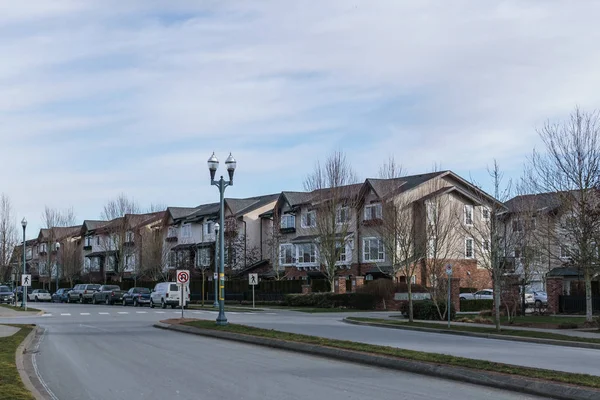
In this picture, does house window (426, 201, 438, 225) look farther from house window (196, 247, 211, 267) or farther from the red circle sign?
house window (196, 247, 211, 267)

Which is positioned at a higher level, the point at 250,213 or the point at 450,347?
the point at 250,213

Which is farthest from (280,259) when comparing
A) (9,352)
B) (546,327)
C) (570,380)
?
(570,380)

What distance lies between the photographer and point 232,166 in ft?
85.4

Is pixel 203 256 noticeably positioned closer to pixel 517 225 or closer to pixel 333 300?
pixel 333 300

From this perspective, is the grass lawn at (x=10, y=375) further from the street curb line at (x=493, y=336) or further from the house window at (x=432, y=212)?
the house window at (x=432, y=212)

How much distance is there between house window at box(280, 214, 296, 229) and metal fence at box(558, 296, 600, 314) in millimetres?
32566

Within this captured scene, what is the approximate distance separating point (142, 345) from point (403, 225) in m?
20.2

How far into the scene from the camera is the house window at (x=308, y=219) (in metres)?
63.1

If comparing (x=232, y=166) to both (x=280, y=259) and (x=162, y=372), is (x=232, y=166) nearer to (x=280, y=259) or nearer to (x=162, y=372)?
(x=162, y=372)

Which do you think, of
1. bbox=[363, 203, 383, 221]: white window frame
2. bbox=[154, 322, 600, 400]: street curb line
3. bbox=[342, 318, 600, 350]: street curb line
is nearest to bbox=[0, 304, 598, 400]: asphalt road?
bbox=[154, 322, 600, 400]: street curb line

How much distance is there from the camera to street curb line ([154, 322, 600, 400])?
11.3m

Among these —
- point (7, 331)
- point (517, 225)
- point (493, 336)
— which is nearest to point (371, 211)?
point (517, 225)

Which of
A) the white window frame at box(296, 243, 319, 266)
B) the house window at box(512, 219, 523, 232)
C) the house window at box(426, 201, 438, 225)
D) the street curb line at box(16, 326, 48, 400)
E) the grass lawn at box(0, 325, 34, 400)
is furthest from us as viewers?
the white window frame at box(296, 243, 319, 266)

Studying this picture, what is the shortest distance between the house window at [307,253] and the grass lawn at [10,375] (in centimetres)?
4547
